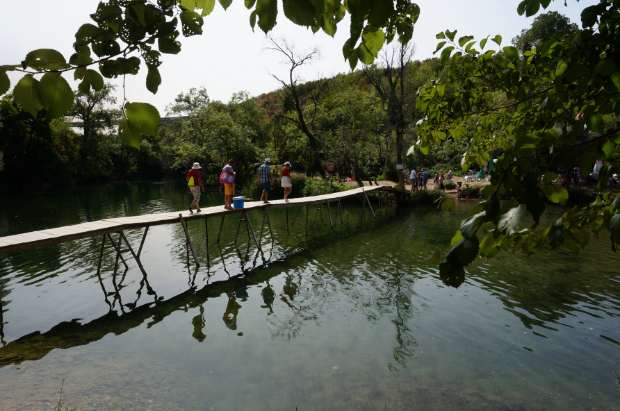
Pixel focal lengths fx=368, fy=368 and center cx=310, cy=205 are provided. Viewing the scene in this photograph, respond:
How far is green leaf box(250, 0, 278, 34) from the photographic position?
0.92 m

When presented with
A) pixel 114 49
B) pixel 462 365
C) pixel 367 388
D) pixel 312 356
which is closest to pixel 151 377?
pixel 312 356

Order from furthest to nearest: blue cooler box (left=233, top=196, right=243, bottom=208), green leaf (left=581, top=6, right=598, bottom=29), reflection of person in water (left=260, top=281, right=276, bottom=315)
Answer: blue cooler box (left=233, top=196, right=243, bottom=208) → reflection of person in water (left=260, top=281, right=276, bottom=315) → green leaf (left=581, top=6, right=598, bottom=29)

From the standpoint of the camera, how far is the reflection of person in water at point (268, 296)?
801 centimetres

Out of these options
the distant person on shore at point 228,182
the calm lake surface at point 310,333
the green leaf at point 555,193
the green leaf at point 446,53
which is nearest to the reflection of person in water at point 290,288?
the calm lake surface at point 310,333

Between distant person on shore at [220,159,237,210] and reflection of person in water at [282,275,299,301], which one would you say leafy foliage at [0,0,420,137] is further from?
distant person on shore at [220,159,237,210]

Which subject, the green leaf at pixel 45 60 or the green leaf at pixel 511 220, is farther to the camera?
the green leaf at pixel 511 220

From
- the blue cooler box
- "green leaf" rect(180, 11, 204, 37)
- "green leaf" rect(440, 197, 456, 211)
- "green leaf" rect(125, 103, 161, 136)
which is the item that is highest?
"green leaf" rect(180, 11, 204, 37)

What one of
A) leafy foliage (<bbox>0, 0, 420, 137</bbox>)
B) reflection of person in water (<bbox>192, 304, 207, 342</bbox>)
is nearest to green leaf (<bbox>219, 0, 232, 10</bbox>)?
leafy foliage (<bbox>0, 0, 420, 137</bbox>)

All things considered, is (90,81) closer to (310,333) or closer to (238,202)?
(310,333)

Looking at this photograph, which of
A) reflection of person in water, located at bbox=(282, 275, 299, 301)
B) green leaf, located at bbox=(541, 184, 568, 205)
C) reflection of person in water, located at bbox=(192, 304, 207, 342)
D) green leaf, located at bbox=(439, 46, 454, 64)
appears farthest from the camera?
reflection of person in water, located at bbox=(282, 275, 299, 301)

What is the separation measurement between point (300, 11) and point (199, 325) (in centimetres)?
716

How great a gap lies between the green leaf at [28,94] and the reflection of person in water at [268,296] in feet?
23.7

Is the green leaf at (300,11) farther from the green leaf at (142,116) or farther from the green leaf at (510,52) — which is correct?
the green leaf at (510,52)

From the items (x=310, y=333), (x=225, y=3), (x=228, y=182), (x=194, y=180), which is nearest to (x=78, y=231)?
(x=194, y=180)
